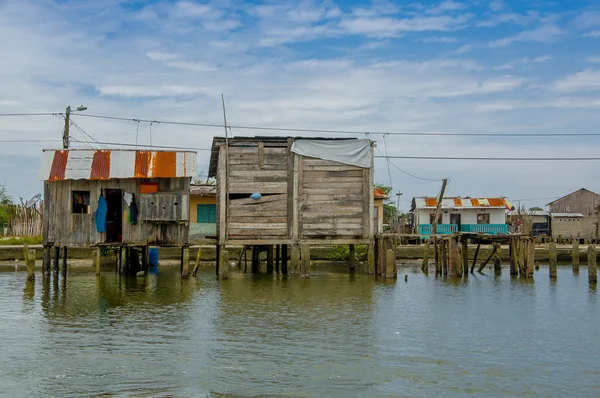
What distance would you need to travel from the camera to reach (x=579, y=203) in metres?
60.4

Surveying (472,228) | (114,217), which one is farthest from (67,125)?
(472,228)

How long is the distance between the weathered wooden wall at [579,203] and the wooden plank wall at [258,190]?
39990 millimetres

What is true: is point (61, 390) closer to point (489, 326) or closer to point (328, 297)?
point (489, 326)

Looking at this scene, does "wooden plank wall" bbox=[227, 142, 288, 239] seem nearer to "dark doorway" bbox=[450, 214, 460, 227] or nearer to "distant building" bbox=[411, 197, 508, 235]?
"distant building" bbox=[411, 197, 508, 235]

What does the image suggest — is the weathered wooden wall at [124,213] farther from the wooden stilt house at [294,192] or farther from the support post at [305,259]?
the support post at [305,259]

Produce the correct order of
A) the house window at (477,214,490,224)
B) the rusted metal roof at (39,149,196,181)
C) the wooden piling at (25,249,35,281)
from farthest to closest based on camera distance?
the house window at (477,214,490,224) → the rusted metal roof at (39,149,196,181) → the wooden piling at (25,249,35,281)

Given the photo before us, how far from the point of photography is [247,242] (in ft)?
93.0

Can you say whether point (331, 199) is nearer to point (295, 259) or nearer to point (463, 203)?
point (295, 259)

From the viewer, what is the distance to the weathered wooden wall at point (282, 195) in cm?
2830

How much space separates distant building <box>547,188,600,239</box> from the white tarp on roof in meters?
31.4

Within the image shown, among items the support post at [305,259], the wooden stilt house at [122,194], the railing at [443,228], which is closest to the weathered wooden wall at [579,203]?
the railing at [443,228]

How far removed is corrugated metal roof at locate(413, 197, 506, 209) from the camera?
51.2 meters

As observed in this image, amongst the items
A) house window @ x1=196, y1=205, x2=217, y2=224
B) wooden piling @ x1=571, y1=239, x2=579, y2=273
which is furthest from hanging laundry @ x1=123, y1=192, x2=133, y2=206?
wooden piling @ x1=571, y1=239, x2=579, y2=273

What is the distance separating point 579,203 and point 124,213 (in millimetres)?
45526
